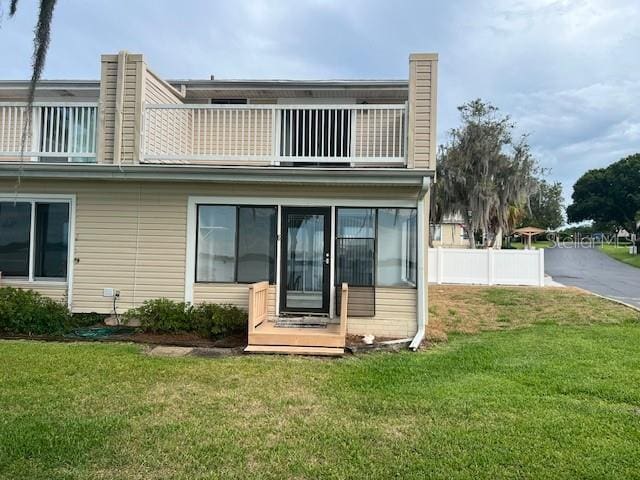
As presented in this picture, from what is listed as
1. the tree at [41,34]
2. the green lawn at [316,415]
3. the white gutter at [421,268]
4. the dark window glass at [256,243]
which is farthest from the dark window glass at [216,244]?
the tree at [41,34]

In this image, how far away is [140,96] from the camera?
884 centimetres

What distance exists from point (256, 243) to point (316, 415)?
15.6 feet

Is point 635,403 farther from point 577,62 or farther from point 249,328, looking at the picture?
point 577,62

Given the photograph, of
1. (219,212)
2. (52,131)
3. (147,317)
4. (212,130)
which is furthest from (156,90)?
(147,317)

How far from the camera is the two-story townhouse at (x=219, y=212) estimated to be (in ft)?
28.1

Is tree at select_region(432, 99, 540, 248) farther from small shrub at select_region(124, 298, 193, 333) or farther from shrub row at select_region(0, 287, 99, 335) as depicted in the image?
shrub row at select_region(0, 287, 99, 335)

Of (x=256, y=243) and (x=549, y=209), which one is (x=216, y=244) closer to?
(x=256, y=243)

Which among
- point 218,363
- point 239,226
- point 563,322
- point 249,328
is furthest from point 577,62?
point 218,363

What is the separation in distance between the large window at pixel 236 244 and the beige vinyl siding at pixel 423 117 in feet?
9.03

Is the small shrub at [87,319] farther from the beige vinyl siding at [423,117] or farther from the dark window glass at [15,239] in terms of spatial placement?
the beige vinyl siding at [423,117]

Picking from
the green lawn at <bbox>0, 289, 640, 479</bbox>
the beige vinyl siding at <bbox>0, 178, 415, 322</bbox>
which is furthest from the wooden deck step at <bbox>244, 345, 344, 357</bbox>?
the beige vinyl siding at <bbox>0, 178, 415, 322</bbox>

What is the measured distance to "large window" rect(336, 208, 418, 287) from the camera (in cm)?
872

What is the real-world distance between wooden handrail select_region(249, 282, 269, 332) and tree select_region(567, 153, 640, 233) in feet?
195

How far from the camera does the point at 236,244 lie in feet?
29.3
